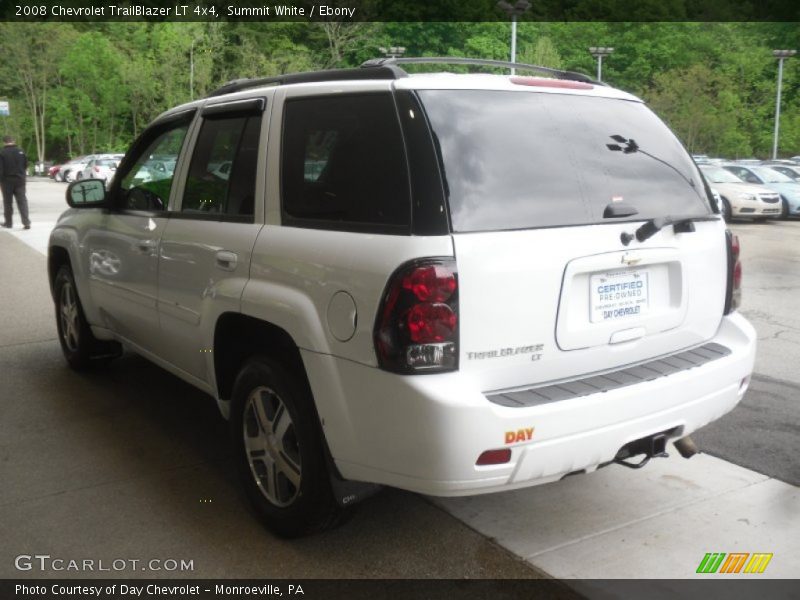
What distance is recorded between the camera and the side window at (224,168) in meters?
3.74

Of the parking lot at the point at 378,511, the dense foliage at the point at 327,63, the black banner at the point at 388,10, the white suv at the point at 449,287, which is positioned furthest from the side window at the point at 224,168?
the dense foliage at the point at 327,63

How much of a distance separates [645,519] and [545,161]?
1687 mm

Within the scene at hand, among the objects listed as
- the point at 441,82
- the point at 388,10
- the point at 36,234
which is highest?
the point at 388,10

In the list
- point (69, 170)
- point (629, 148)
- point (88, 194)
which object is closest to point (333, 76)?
point (629, 148)

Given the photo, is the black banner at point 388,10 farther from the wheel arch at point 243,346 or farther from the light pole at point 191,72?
the wheel arch at point 243,346

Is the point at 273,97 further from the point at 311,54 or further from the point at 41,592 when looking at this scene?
the point at 311,54

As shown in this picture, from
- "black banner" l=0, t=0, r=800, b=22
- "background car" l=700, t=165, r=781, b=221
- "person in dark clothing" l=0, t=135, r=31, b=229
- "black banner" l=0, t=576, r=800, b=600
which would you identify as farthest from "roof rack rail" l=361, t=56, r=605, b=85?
"black banner" l=0, t=0, r=800, b=22

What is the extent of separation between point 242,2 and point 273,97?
191ft

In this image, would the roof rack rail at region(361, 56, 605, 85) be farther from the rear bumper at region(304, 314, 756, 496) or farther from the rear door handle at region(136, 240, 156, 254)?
the rear door handle at region(136, 240, 156, 254)

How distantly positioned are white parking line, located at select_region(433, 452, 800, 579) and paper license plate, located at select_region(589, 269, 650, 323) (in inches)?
38.7

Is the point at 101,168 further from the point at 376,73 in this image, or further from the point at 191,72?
the point at 376,73

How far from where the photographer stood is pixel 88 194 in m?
5.31

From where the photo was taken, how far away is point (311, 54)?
184 feet

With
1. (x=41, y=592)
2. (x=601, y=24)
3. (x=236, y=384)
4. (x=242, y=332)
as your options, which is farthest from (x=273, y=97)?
(x=601, y=24)
